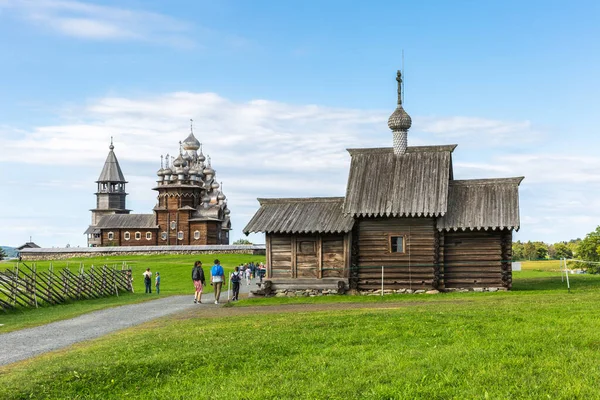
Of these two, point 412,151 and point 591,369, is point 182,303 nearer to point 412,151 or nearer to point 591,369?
point 412,151

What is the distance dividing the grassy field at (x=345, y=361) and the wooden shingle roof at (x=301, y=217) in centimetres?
1345

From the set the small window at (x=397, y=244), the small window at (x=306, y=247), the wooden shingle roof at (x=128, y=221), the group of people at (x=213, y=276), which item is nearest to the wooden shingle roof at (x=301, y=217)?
the small window at (x=306, y=247)

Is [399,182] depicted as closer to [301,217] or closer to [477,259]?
[301,217]

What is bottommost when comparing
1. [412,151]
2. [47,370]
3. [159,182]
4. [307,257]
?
[47,370]

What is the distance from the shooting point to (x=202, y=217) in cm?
10831

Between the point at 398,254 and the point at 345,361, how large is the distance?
2036 centimetres

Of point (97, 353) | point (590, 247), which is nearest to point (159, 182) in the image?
point (590, 247)

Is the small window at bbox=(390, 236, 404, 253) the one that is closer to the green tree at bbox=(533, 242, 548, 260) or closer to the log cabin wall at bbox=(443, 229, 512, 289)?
the log cabin wall at bbox=(443, 229, 512, 289)

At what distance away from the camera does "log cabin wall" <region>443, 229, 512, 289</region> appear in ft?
107

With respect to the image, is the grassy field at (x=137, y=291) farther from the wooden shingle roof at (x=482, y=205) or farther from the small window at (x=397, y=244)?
the wooden shingle roof at (x=482, y=205)

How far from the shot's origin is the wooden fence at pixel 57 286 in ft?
100

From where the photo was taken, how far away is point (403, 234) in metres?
33.6

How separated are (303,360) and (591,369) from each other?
201 inches

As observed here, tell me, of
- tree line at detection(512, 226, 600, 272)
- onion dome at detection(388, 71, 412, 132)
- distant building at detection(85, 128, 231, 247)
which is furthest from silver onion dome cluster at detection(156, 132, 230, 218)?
onion dome at detection(388, 71, 412, 132)
